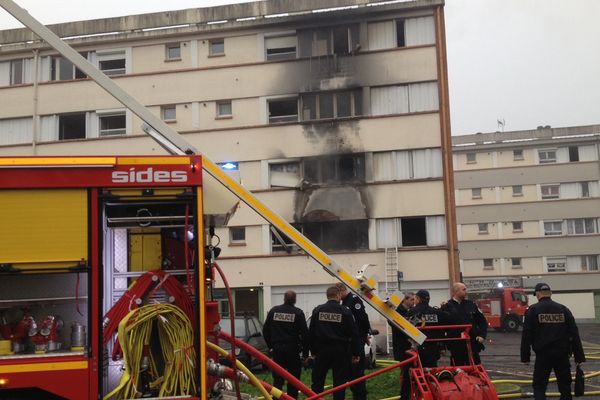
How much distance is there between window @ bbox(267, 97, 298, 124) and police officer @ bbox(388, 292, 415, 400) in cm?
1952

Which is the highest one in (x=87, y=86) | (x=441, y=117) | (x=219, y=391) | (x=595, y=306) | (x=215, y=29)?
(x=215, y=29)

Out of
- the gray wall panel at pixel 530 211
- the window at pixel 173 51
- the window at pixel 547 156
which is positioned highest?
the window at pixel 173 51

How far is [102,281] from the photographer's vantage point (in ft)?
18.2

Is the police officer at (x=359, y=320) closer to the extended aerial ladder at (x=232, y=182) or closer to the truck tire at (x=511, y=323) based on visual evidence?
the extended aerial ladder at (x=232, y=182)

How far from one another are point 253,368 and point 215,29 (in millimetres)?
20641

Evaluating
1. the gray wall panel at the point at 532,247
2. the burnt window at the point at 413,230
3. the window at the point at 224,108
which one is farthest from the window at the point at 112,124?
the gray wall panel at the point at 532,247

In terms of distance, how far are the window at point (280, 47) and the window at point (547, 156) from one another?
96.0 feet

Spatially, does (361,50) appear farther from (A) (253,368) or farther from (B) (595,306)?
(B) (595,306)

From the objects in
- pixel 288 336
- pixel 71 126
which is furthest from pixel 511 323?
pixel 288 336

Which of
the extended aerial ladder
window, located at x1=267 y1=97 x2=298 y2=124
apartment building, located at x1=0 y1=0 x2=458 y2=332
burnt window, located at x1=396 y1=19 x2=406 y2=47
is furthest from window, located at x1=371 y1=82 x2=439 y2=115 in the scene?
the extended aerial ladder

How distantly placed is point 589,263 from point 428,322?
4490cm

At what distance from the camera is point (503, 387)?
35.7 feet

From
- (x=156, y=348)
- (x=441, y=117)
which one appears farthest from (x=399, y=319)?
(x=441, y=117)

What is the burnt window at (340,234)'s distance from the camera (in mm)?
28031
